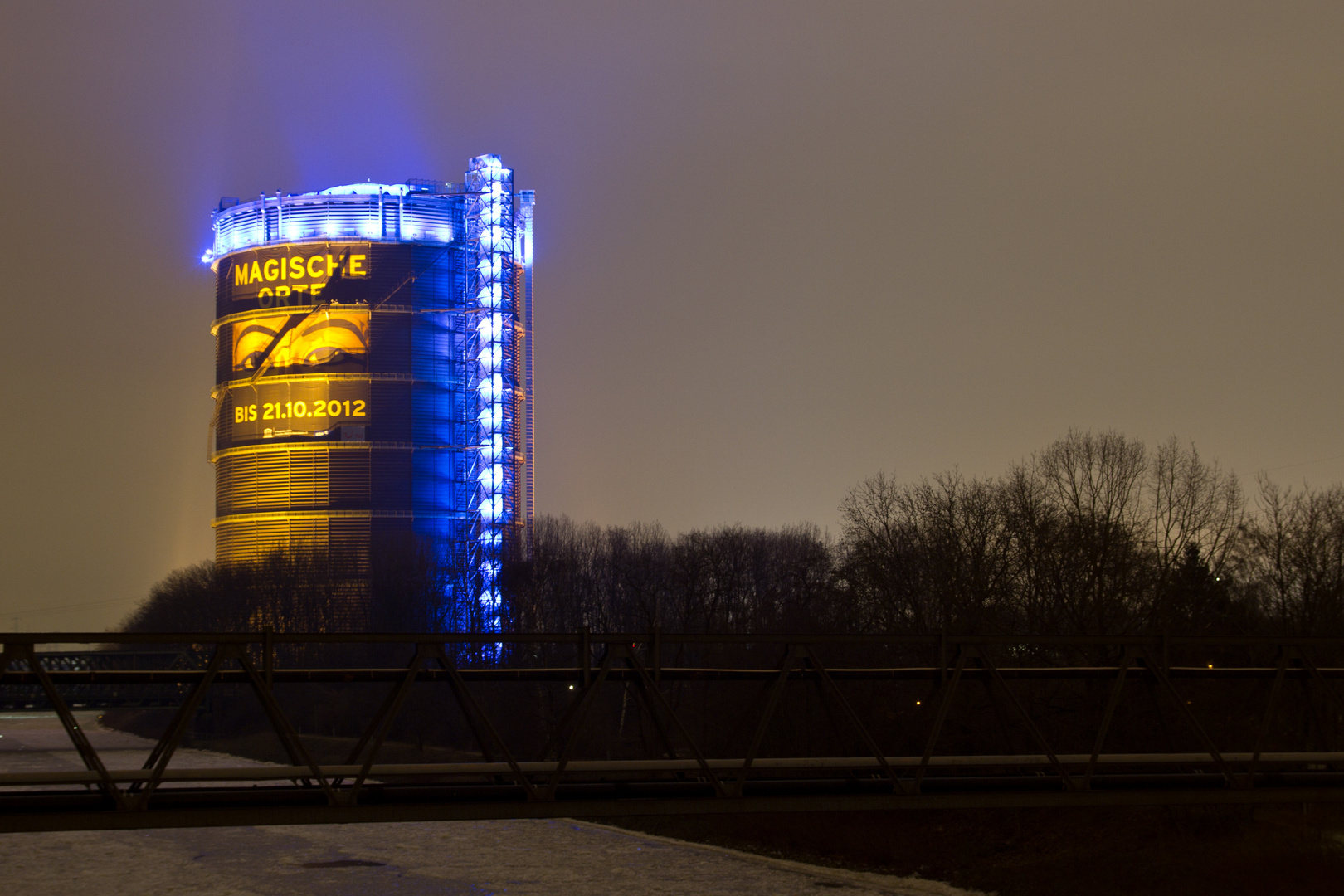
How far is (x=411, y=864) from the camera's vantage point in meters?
51.3

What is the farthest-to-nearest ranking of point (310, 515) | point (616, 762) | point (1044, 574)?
point (310, 515) < point (1044, 574) < point (616, 762)

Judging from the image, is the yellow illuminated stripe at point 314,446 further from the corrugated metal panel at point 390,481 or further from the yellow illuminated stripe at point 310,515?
the yellow illuminated stripe at point 310,515

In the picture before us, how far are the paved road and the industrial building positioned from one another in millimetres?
61967

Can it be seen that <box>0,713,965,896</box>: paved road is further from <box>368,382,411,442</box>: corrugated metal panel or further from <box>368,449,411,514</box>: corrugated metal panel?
<box>368,382,411,442</box>: corrugated metal panel

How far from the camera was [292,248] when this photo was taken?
422 feet

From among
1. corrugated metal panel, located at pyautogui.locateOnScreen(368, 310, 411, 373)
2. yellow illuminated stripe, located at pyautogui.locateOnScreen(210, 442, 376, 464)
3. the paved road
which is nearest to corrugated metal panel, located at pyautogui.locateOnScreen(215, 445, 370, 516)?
yellow illuminated stripe, located at pyautogui.locateOnScreen(210, 442, 376, 464)

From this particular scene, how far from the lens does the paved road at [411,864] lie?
46.1 m

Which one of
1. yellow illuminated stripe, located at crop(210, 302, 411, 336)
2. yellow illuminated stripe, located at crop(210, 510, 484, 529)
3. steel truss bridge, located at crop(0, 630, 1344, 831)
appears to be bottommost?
steel truss bridge, located at crop(0, 630, 1344, 831)

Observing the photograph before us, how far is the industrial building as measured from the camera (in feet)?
404

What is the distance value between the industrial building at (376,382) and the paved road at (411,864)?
61967mm

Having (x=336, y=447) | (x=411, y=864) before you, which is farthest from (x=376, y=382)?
(x=411, y=864)

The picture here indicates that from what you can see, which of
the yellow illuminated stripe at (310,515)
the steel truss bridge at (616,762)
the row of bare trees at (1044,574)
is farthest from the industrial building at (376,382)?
the steel truss bridge at (616,762)

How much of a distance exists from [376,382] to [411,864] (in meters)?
77.3

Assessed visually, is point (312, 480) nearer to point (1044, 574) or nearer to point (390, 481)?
point (390, 481)
